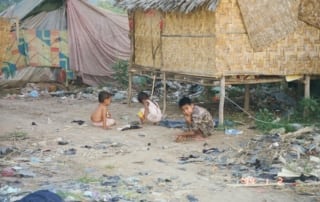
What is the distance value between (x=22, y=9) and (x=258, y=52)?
9.60m

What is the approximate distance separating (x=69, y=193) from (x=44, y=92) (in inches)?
419

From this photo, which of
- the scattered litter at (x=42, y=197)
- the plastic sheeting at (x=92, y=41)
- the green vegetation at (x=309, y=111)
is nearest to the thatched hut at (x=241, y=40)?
the green vegetation at (x=309, y=111)

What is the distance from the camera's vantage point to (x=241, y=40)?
1035cm

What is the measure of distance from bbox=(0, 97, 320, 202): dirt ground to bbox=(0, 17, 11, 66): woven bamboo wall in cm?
489

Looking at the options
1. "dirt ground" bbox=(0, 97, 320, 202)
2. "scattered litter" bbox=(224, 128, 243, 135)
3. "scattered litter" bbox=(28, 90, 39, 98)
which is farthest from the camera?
"scattered litter" bbox=(28, 90, 39, 98)

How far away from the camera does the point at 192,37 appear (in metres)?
10.9

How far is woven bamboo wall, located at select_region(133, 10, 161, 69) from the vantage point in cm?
1224

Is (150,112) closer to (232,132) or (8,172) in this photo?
(232,132)

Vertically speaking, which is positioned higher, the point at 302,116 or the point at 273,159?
the point at 302,116

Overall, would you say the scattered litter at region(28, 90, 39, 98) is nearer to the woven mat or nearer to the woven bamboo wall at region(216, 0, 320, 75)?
the woven bamboo wall at region(216, 0, 320, 75)

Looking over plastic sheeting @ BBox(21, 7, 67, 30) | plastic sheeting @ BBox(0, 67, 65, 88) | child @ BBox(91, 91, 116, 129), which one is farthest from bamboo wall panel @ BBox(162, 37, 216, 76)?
plastic sheeting @ BBox(21, 7, 67, 30)

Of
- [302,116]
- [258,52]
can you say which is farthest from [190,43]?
[302,116]

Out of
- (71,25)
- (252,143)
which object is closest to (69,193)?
(252,143)

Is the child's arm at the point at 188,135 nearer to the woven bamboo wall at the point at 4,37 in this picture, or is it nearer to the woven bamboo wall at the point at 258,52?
the woven bamboo wall at the point at 258,52
